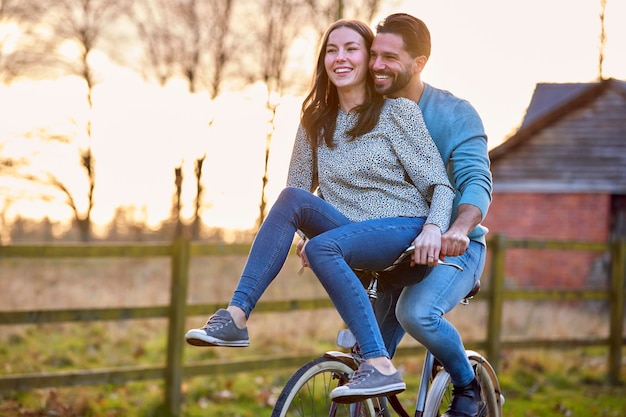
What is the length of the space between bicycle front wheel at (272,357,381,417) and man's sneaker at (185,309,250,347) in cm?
24

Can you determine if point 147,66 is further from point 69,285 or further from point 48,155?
point 69,285

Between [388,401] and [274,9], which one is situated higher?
[274,9]

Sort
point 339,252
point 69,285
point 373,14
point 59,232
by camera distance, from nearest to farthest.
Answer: point 339,252 → point 69,285 → point 373,14 → point 59,232

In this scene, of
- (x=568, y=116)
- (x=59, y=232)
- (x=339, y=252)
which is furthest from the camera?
(x=59, y=232)

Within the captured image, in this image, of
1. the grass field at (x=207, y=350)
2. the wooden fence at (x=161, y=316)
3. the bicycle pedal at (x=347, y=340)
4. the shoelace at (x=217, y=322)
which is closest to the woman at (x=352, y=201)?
the shoelace at (x=217, y=322)

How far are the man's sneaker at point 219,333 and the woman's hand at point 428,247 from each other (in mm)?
663

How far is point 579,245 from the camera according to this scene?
993 centimetres

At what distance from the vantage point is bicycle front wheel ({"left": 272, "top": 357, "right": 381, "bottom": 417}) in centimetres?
341

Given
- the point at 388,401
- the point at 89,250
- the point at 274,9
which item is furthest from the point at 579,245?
the point at 274,9

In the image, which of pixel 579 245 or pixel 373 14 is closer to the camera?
pixel 579 245

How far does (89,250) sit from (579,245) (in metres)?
5.39

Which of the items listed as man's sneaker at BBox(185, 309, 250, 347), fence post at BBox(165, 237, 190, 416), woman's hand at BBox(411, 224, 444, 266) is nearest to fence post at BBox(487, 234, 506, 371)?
fence post at BBox(165, 237, 190, 416)

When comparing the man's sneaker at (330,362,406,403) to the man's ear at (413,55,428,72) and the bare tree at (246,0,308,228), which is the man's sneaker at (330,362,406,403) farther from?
the bare tree at (246,0,308,228)

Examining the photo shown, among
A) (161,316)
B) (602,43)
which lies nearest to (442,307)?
(161,316)
